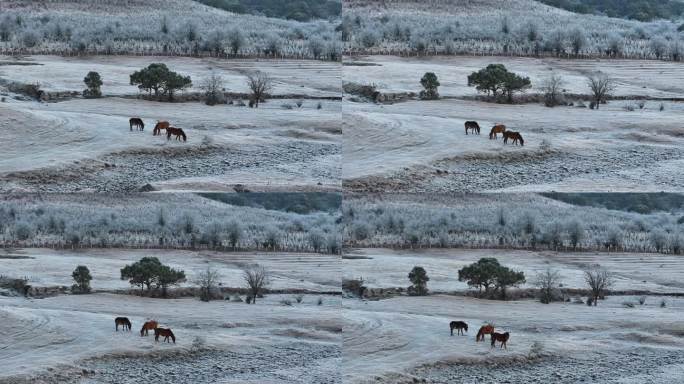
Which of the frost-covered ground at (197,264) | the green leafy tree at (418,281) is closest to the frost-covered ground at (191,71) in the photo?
the frost-covered ground at (197,264)

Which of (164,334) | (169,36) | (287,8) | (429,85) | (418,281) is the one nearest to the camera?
(164,334)

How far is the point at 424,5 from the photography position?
29.3 ft

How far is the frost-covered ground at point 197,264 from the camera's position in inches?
333

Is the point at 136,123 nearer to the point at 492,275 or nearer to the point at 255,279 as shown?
the point at 255,279

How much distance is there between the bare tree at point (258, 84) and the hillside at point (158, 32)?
0.18 metres

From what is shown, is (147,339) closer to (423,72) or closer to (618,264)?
(423,72)

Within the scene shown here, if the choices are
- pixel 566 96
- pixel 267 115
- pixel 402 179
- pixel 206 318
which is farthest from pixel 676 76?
pixel 206 318

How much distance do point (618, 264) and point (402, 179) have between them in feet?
5.50

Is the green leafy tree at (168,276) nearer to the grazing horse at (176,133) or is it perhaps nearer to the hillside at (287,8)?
the grazing horse at (176,133)

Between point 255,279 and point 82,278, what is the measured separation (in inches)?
47.6

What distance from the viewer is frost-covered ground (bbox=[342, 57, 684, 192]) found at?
8.52m

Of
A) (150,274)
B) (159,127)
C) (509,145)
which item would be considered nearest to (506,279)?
(509,145)

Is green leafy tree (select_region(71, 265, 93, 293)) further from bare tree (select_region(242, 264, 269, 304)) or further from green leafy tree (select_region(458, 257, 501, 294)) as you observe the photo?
green leafy tree (select_region(458, 257, 501, 294))

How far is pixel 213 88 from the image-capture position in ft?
29.1
